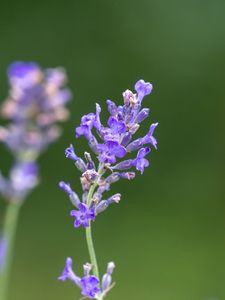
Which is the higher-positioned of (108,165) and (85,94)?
(85,94)

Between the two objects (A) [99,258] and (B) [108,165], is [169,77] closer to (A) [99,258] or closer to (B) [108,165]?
(A) [99,258]

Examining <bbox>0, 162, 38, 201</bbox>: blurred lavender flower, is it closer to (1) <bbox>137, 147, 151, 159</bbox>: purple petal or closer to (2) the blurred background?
(1) <bbox>137, 147, 151, 159</bbox>: purple petal

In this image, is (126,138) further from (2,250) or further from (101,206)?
(2,250)

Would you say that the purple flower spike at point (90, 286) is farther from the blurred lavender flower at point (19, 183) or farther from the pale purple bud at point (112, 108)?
the blurred lavender flower at point (19, 183)

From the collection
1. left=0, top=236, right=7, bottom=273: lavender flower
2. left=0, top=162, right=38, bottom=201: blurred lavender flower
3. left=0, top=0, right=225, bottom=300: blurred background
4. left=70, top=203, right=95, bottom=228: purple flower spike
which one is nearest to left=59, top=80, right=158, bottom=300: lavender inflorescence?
left=70, top=203, right=95, bottom=228: purple flower spike

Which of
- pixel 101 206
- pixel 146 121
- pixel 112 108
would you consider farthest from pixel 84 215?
pixel 146 121

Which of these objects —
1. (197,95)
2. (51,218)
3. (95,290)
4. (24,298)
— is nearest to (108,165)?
(95,290)
